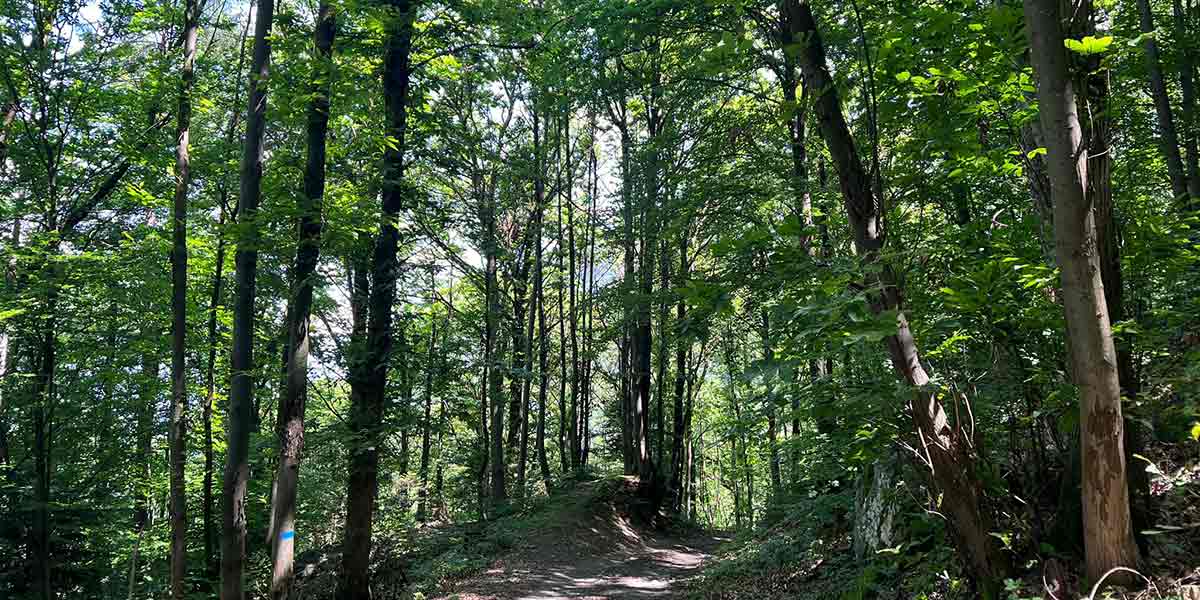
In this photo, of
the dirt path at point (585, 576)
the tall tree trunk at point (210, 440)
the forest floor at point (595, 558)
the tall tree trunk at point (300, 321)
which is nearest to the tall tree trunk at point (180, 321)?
the tall tree trunk at point (300, 321)

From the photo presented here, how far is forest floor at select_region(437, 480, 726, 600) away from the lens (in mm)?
9438

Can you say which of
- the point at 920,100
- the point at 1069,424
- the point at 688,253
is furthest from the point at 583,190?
the point at 1069,424

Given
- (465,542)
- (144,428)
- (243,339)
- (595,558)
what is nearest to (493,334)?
(465,542)

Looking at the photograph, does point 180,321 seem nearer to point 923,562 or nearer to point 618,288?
point 618,288

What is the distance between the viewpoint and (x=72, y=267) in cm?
1241

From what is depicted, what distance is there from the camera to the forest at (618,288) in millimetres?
3525

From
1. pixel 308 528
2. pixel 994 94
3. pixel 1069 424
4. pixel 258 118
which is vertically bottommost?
pixel 308 528

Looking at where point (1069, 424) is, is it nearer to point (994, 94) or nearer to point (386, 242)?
point (994, 94)

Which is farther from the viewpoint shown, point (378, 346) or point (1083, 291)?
point (378, 346)

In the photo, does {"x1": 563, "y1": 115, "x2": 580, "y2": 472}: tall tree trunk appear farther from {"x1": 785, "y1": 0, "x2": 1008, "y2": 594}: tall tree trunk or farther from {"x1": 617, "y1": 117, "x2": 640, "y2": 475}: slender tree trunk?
{"x1": 785, "y1": 0, "x2": 1008, "y2": 594}: tall tree trunk

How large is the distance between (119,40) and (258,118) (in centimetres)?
687

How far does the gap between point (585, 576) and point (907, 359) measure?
28.5 ft

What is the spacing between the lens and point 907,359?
3.47 m

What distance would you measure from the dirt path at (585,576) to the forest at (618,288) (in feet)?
0.39
